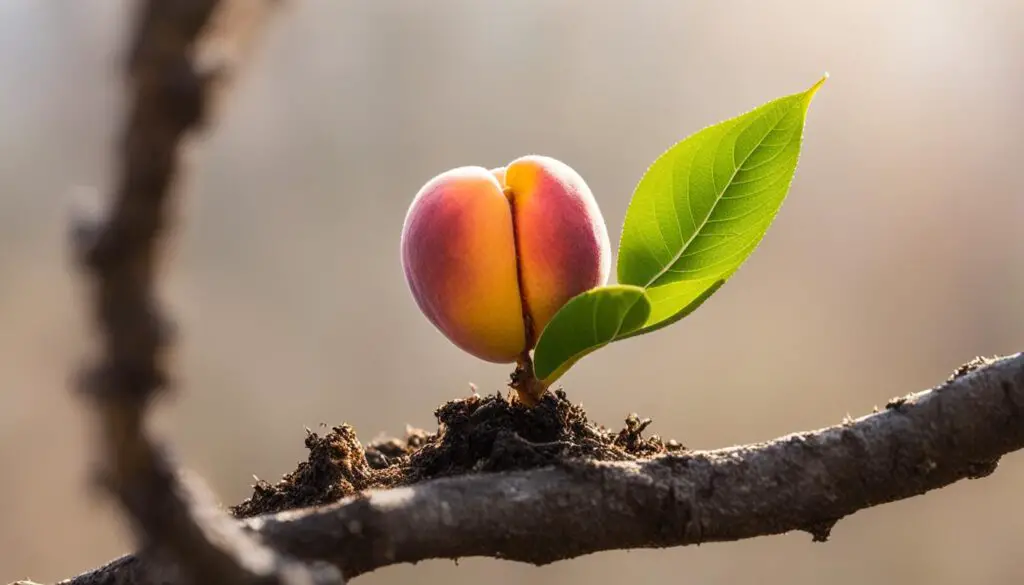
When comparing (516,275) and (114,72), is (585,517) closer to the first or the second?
(516,275)

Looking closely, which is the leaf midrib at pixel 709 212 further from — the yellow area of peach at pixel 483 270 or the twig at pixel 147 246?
the twig at pixel 147 246

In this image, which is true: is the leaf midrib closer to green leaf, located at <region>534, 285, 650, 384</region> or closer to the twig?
green leaf, located at <region>534, 285, 650, 384</region>

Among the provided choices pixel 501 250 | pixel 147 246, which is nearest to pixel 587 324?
pixel 501 250

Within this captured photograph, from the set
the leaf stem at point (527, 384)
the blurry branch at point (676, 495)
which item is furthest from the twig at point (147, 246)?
the leaf stem at point (527, 384)

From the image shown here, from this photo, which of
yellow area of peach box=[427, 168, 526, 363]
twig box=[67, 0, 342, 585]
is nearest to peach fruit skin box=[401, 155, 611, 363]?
yellow area of peach box=[427, 168, 526, 363]

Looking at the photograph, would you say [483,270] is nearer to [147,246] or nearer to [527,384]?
[527,384]

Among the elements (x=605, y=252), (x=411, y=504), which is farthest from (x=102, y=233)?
(x=605, y=252)
